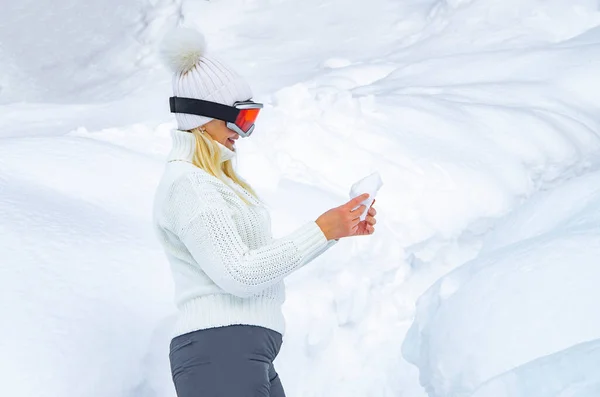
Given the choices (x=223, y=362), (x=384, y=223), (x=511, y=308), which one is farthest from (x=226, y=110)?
(x=384, y=223)

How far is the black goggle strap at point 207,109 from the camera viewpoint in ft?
5.41

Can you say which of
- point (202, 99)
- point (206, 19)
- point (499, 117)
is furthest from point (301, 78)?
point (202, 99)

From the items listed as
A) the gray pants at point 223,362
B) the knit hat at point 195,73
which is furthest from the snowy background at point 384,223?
the knit hat at point 195,73

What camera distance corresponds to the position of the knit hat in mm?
1653

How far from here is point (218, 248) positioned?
59.2 inches

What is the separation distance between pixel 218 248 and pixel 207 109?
30 cm

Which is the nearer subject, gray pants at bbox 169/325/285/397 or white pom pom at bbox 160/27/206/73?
gray pants at bbox 169/325/285/397

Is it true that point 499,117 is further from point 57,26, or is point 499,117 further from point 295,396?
point 57,26

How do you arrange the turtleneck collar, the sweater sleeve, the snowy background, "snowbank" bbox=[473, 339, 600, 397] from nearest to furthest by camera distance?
the sweater sleeve
the turtleneck collar
"snowbank" bbox=[473, 339, 600, 397]
the snowy background

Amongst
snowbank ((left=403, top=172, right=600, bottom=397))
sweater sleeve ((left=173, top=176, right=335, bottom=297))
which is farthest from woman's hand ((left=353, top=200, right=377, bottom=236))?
snowbank ((left=403, top=172, right=600, bottom=397))

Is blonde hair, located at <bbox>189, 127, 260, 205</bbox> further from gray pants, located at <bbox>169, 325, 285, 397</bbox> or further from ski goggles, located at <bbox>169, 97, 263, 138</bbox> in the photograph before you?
gray pants, located at <bbox>169, 325, 285, 397</bbox>

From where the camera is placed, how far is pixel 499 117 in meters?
4.34

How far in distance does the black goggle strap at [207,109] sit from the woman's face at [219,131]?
0.05ft

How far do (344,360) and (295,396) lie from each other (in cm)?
29
